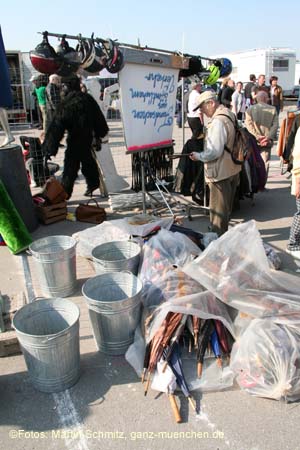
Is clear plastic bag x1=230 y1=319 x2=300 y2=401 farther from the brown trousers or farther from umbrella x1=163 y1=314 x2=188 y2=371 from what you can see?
the brown trousers

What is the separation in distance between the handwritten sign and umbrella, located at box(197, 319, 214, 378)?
288 cm

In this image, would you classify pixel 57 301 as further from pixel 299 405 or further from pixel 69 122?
pixel 69 122

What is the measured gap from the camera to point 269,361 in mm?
2432

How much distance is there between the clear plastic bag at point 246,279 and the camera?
109 inches

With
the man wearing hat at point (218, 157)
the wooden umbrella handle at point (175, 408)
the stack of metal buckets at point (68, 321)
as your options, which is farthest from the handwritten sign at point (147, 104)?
the wooden umbrella handle at point (175, 408)

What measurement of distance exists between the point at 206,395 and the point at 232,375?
0.22 metres

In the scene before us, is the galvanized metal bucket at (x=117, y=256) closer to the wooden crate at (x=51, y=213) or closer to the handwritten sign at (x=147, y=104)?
the handwritten sign at (x=147, y=104)

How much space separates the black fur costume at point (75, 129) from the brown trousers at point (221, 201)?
8.35 feet

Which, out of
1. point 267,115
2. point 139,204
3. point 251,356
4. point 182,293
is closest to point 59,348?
point 182,293

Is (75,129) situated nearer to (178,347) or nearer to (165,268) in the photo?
(165,268)

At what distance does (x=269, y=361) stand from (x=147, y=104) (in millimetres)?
3717

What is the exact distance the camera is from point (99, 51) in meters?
4.66

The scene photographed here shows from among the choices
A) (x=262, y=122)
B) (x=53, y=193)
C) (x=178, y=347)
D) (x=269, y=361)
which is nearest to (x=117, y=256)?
(x=178, y=347)

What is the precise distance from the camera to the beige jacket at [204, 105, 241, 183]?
4164 millimetres
